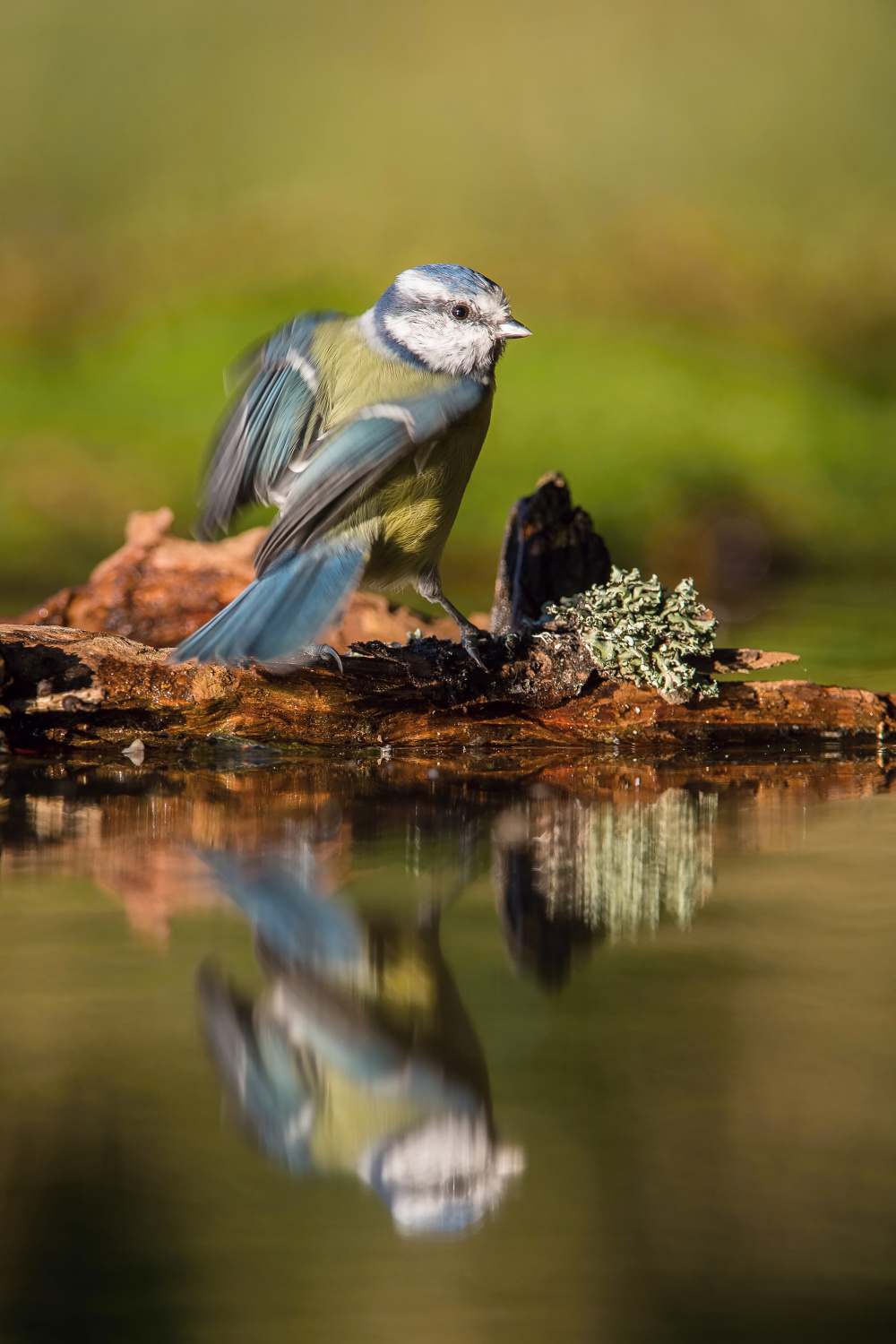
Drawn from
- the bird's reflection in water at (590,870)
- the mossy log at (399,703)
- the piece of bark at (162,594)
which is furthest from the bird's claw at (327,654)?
the piece of bark at (162,594)

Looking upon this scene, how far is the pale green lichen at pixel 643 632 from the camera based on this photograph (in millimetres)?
3020

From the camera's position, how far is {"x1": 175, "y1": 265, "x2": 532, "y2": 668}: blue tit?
8.70 feet

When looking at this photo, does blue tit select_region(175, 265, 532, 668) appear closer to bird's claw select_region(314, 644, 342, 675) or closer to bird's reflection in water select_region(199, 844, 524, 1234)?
bird's claw select_region(314, 644, 342, 675)

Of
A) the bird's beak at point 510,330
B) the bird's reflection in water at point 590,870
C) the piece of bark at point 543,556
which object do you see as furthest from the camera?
the piece of bark at point 543,556

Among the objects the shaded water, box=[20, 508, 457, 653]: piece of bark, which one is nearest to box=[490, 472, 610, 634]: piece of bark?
box=[20, 508, 457, 653]: piece of bark

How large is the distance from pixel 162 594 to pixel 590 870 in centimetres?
250

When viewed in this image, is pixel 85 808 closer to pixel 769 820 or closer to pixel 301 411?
pixel 301 411

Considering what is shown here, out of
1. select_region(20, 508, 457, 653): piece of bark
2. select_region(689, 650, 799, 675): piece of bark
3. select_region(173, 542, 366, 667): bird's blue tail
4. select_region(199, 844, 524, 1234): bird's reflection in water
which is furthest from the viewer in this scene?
select_region(20, 508, 457, 653): piece of bark

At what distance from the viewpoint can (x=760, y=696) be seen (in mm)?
3111

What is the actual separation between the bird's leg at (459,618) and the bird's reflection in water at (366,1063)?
3.28ft

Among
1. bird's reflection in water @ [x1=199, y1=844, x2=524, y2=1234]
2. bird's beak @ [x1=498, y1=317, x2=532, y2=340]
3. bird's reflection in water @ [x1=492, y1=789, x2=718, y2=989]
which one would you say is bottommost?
bird's reflection in water @ [x1=199, y1=844, x2=524, y2=1234]

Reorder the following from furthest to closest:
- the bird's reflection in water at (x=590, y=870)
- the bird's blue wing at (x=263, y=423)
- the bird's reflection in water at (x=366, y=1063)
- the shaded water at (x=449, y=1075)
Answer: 1. the bird's blue wing at (x=263, y=423)
2. the bird's reflection in water at (x=590, y=870)
3. the bird's reflection in water at (x=366, y=1063)
4. the shaded water at (x=449, y=1075)

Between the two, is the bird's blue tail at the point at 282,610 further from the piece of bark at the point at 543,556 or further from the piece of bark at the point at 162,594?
the piece of bark at the point at 162,594

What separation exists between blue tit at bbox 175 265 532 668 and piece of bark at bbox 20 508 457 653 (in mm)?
1135
